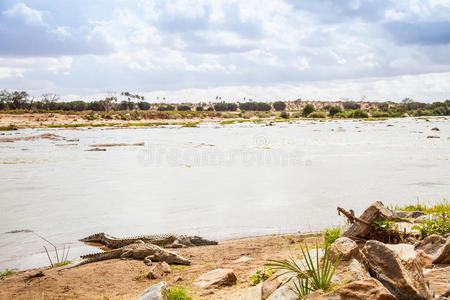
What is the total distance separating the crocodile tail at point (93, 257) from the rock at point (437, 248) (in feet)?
14.3

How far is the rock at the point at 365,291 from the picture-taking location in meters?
2.92

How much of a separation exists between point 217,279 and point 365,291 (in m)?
2.01

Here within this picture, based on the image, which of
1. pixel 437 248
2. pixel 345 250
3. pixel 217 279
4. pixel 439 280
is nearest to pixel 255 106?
pixel 437 248

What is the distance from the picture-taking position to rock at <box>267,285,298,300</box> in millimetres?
3555

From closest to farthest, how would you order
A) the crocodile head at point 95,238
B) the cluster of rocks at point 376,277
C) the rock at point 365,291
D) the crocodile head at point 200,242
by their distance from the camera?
the rock at point 365,291
the cluster of rocks at point 376,277
the crocodile head at point 200,242
the crocodile head at point 95,238

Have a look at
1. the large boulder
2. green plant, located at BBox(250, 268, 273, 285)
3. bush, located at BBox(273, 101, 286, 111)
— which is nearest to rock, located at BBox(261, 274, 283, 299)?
Answer: green plant, located at BBox(250, 268, 273, 285)

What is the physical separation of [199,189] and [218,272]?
7.53m

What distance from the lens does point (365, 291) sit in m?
2.97

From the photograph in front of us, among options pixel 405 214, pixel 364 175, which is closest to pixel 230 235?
pixel 405 214

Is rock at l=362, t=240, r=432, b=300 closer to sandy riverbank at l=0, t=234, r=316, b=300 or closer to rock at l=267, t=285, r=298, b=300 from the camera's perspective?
rock at l=267, t=285, r=298, b=300

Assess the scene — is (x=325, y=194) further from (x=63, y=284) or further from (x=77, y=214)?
(x=63, y=284)

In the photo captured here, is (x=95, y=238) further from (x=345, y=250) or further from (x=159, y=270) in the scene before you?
(x=345, y=250)

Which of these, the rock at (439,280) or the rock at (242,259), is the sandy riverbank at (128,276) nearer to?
the rock at (242,259)

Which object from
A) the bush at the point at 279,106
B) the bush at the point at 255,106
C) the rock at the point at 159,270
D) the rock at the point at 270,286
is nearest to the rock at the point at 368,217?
the rock at the point at 270,286
